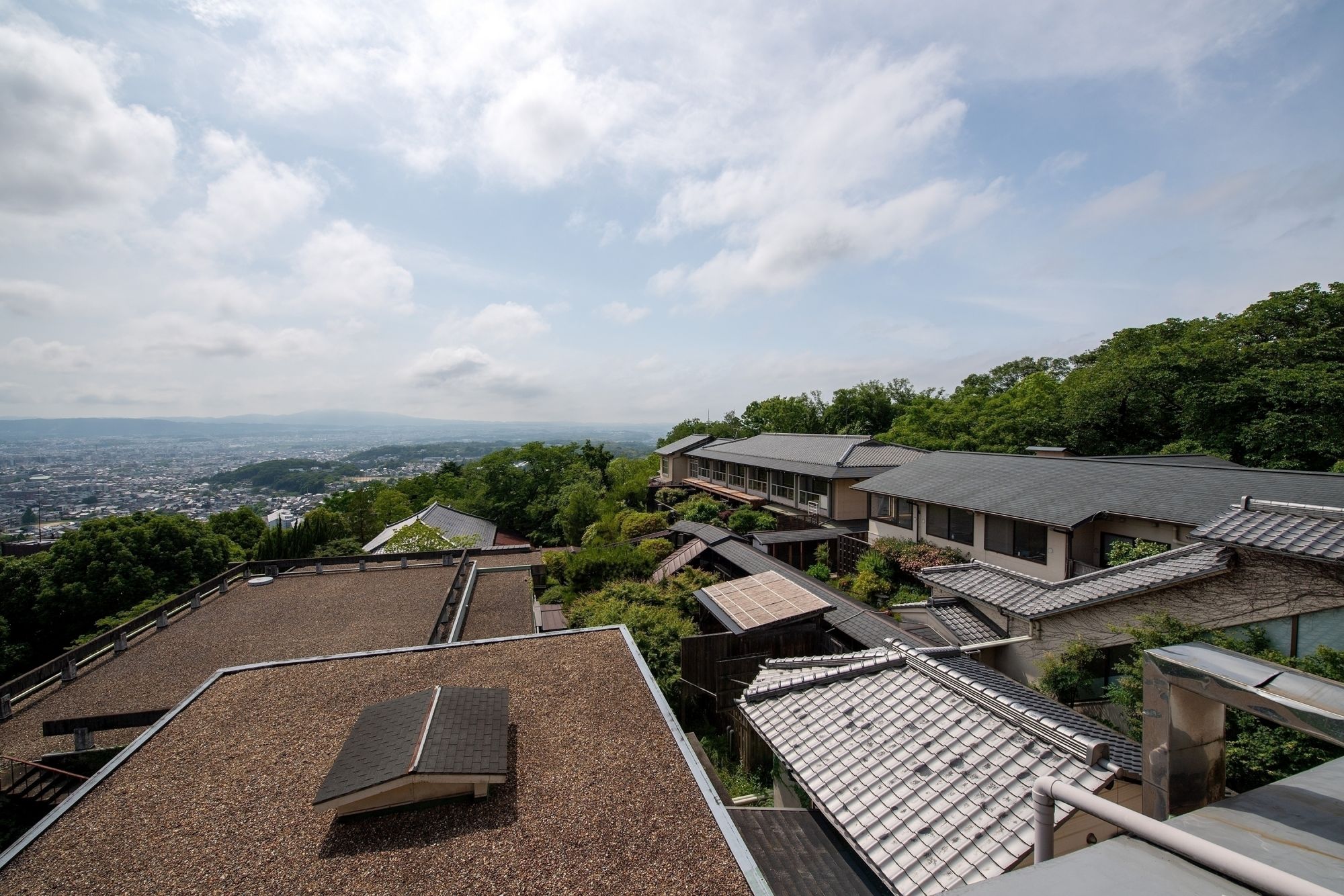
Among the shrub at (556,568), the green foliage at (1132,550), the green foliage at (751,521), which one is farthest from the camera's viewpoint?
the green foliage at (751,521)

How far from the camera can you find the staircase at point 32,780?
7.83 meters

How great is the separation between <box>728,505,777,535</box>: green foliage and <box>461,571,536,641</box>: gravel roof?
9831 mm

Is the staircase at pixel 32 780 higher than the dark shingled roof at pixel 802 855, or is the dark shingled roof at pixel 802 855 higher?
the dark shingled roof at pixel 802 855

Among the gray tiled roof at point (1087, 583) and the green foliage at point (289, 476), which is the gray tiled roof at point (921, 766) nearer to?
the gray tiled roof at point (1087, 583)

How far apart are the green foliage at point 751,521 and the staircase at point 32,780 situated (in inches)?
786

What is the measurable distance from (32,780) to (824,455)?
24.4m

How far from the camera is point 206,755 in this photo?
616cm

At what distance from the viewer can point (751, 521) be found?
24.5 metres

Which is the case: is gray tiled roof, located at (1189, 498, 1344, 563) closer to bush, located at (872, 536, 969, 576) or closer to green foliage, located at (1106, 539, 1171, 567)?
green foliage, located at (1106, 539, 1171, 567)

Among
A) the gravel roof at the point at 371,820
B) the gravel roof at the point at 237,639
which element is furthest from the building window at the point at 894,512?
the gravel roof at the point at 237,639

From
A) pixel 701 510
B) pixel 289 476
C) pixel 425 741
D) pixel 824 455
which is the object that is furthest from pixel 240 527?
pixel 289 476

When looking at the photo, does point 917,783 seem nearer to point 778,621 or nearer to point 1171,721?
point 1171,721

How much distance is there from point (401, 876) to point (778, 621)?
7905mm

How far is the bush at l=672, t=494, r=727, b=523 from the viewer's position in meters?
27.2
